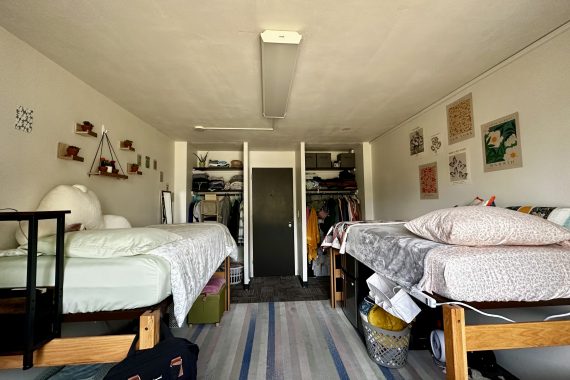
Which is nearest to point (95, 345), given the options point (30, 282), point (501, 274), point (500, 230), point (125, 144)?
point (30, 282)

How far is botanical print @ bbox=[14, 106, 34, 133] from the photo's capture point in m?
1.35

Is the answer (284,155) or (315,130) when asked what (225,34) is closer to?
(315,130)

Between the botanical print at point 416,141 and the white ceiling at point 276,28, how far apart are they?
0.39 meters

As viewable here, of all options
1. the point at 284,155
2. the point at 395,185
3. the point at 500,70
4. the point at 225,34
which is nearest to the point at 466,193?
the point at 500,70

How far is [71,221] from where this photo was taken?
4.70ft

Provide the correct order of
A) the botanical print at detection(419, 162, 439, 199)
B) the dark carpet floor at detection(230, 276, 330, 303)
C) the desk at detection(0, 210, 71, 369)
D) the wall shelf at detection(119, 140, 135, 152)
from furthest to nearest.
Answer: the dark carpet floor at detection(230, 276, 330, 303) → the botanical print at detection(419, 162, 439, 199) → the wall shelf at detection(119, 140, 135, 152) → the desk at detection(0, 210, 71, 369)

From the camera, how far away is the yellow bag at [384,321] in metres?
1.71

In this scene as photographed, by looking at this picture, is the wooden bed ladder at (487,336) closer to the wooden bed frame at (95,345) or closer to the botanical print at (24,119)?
the wooden bed frame at (95,345)

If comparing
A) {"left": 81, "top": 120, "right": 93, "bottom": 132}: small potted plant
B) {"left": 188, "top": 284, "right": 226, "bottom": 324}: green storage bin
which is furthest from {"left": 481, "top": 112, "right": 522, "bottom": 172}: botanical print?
{"left": 81, "top": 120, "right": 93, "bottom": 132}: small potted plant

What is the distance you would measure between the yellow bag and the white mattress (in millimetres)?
1537

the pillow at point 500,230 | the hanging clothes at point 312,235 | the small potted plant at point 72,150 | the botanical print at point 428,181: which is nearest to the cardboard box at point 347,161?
the hanging clothes at point 312,235

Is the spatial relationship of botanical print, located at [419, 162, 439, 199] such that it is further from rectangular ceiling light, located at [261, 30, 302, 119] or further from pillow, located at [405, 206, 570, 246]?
rectangular ceiling light, located at [261, 30, 302, 119]

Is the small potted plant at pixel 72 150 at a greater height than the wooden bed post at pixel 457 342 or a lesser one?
greater

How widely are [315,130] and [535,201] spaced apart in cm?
222
